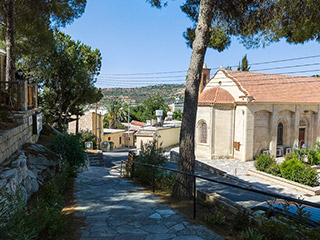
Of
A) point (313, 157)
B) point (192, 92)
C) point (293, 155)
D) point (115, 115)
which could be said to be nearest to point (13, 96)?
point (192, 92)

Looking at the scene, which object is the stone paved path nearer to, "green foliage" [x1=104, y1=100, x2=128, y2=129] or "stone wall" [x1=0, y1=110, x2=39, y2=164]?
"stone wall" [x1=0, y1=110, x2=39, y2=164]

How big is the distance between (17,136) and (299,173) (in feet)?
51.6

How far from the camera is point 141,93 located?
114 m

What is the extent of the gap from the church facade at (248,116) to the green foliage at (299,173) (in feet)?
18.3

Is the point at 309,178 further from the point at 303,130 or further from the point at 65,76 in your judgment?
the point at 65,76

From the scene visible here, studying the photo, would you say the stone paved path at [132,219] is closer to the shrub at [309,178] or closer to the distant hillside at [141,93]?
the shrub at [309,178]

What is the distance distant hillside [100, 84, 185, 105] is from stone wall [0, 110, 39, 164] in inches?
3609

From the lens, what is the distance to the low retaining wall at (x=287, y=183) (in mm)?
14680

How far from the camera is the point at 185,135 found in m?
6.52

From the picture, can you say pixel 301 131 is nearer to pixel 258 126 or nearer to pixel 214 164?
pixel 258 126

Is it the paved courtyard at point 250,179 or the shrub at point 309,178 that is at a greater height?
the shrub at point 309,178

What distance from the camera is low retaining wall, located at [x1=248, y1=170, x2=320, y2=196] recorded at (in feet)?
48.2

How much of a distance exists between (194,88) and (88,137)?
20.1m

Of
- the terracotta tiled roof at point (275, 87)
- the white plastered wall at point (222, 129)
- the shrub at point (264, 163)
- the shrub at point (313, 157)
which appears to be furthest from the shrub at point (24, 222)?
the shrub at point (313, 157)
